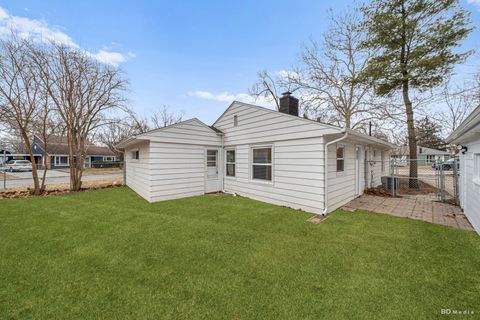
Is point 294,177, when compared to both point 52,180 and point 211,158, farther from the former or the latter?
point 52,180

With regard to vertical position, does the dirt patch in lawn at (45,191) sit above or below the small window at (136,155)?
below

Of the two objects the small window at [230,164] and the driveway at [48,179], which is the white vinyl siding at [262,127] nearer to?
the small window at [230,164]

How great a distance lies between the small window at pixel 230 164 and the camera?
8.66 metres

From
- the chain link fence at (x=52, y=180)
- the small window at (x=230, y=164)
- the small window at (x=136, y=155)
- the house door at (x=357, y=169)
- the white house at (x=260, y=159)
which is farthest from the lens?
the chain link fence at (x=52, y=180)

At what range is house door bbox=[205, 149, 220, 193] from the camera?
8.66m

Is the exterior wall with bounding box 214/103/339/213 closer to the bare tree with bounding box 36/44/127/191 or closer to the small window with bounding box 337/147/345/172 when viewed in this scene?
the small window with bounding box 337/147/345/172

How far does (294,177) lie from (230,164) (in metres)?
3.31

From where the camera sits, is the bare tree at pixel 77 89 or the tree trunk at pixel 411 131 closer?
the bare tree at pixel 77 89

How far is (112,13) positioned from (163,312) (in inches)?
418

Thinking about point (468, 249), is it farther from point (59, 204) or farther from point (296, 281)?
point (59, 204)

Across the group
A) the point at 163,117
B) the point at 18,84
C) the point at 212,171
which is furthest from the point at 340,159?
the point at 163,117

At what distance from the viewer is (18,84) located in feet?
28.8

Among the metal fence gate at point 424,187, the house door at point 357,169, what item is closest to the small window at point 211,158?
the house door at point 357,169

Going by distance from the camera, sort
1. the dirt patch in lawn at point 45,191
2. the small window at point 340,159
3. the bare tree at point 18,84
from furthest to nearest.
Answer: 1. the dirt patch in lawn at point 45,191
2. the bare tree at point 18,84
3. the small window at point 340,159
